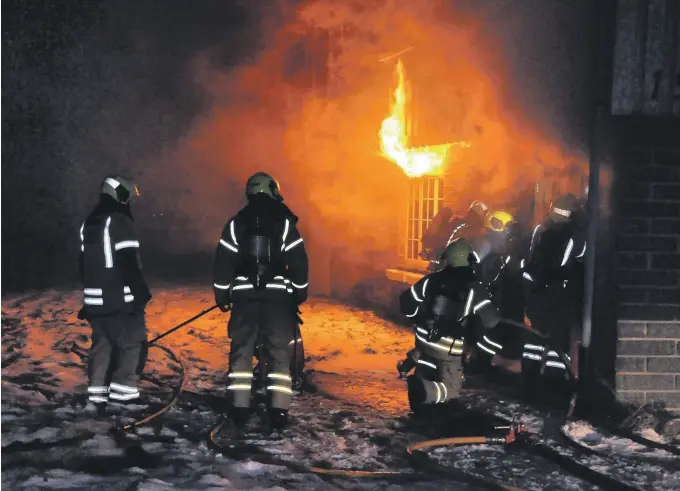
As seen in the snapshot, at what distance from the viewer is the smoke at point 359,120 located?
8.66m

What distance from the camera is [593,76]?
5.71 metres

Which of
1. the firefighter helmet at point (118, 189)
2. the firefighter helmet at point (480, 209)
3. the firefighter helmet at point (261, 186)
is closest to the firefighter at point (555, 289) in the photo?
the firefighter helmet at point (480, 209)

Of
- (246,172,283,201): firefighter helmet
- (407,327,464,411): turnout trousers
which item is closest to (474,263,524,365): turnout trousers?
(407,327,464,411): turnout trousers

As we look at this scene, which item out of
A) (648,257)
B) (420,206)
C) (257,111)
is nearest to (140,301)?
(648,257)

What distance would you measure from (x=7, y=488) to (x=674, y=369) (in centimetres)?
491

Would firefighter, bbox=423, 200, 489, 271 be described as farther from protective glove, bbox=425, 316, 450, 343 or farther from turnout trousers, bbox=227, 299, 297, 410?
turnout trousers, bbox=227, 299, 297, 410

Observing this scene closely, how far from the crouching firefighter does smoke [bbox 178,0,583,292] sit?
2.20 metres

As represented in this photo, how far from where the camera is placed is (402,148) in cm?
1084

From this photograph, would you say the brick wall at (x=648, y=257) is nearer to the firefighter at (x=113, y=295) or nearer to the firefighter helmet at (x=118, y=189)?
the firefighter at (x=113, y=295)

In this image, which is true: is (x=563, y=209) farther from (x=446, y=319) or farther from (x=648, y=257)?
(x=446, y=319)

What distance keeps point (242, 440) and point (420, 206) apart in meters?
6.33

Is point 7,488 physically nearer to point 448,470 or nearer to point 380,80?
→ point 448,470

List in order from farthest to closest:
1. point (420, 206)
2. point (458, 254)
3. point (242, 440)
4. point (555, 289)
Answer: point (420, 206), point (555, 289), point (458, 254), point (242, 440)

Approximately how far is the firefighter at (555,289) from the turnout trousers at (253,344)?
2.41 m
